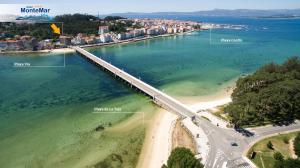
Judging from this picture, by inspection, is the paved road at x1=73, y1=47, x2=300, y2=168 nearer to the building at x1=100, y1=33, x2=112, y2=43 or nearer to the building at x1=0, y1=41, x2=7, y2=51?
the building at x1=100, y1=33, x2=112, y2=43

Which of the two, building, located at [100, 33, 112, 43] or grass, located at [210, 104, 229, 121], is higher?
building, located at [100, 33, 112, 43]

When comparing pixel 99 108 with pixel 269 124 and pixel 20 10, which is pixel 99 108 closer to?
pixel 269 124

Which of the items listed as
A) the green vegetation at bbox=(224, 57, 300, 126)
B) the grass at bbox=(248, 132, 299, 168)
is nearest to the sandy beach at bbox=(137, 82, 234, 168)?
the green vegetation at bbox=(224, 57, 300, 126)

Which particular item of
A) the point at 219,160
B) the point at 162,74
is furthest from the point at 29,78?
the point at 219,160

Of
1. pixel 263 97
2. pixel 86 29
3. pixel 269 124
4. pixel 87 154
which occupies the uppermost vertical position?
pixel 86 29

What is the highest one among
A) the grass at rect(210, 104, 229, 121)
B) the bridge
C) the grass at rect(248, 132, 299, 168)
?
the bridge

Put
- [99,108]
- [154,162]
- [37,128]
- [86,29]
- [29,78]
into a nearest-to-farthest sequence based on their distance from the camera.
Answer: [154,162]
[37,128]
[99,108]
[29,78]
[86,29]
